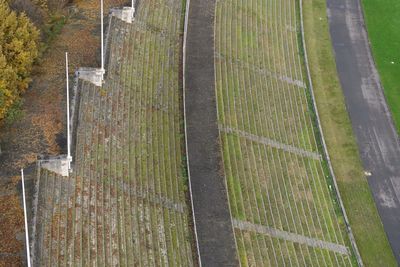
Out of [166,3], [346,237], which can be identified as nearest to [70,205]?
[346,237]

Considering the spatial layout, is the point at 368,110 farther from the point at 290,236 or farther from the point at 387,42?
the point at 290,236

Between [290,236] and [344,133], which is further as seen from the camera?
[344,133]

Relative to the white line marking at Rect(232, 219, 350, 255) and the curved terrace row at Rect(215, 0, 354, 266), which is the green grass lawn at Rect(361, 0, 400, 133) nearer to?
the curved terrace row at Rect(215, 0, 354, 266)

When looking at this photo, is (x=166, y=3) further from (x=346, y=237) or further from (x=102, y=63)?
(x=346, y=237)

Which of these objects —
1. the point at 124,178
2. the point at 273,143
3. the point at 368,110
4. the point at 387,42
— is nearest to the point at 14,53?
the point at 124,178

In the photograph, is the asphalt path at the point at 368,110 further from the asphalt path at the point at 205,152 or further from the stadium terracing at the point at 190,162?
the asphalt path at the point at 205,152

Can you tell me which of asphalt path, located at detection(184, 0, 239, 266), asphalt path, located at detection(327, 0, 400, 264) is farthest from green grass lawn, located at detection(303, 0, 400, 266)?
asphalt path, located at detection(184, 0, 239, 266)

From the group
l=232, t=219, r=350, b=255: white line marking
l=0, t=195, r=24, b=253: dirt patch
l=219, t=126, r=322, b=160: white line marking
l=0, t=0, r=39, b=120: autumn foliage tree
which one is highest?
l=0, t=0, r=39, b=120: autumn foliage tree
